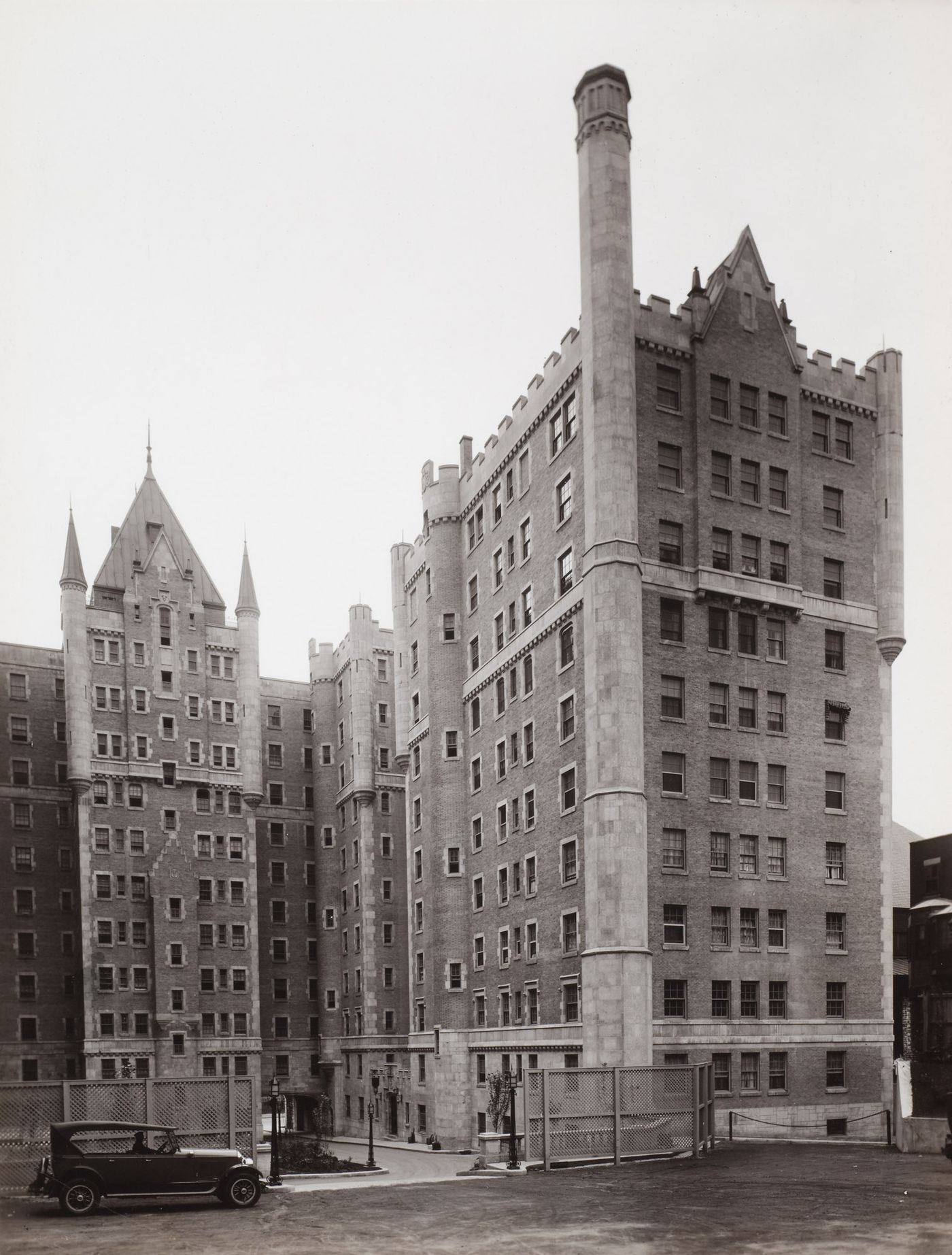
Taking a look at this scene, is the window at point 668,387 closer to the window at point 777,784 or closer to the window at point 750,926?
the window at point 777,784

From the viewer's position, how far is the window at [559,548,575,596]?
55844 millimetres

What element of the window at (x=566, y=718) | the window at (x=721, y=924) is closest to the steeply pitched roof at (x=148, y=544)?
the window at (x=566, y=718)

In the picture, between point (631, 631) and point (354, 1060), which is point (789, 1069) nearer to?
point (631, 631)

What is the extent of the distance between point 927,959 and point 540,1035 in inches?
904

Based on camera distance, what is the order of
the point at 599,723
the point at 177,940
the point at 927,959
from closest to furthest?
1. the point at 599,723
2. the point at 927,959
3. the point at 177,940

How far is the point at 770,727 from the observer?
54.8m

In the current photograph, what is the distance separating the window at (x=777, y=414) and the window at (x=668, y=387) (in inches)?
186

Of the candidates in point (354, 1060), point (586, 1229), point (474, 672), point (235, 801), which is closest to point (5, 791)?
point (235, 801)

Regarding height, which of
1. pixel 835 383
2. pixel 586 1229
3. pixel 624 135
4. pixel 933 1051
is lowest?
pixel 933 1051


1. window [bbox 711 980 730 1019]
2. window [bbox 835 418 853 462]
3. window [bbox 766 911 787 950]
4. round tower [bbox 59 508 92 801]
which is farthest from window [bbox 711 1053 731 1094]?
round tower [bbox 59 508 92 801]

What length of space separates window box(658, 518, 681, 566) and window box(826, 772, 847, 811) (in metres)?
12.1

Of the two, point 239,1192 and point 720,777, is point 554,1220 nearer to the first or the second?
point 239,1192

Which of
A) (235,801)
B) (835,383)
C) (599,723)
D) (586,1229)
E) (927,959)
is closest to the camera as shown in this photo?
(586,1229)

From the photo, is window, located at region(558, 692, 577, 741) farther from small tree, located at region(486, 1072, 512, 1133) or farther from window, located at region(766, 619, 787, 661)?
small tree, located at region(486, 1072, 512, 1133)
